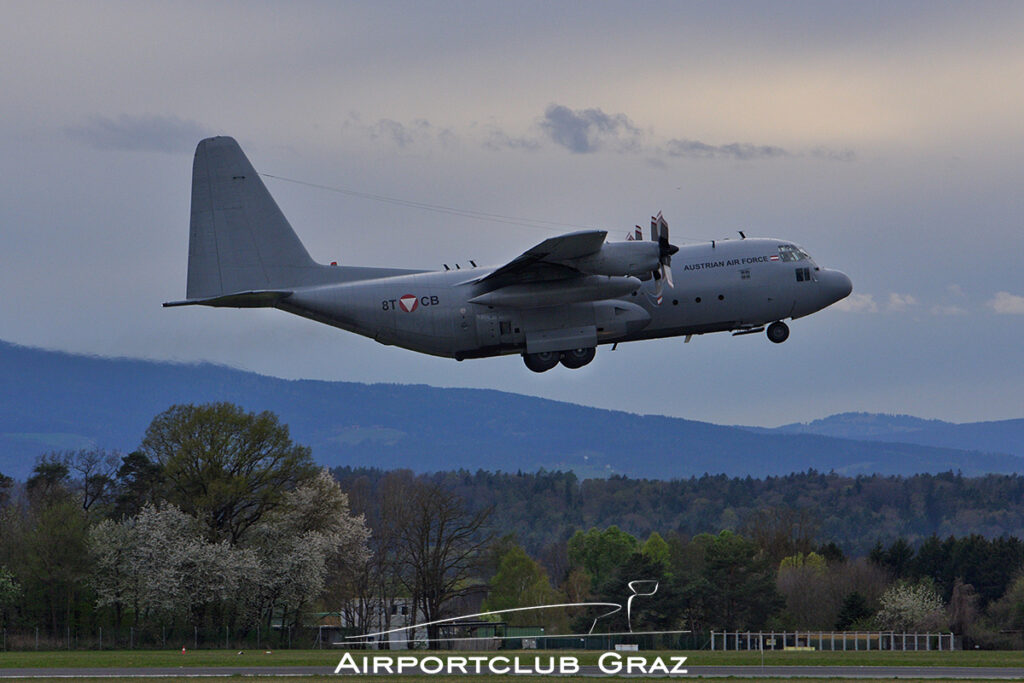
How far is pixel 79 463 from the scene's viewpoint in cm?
10056

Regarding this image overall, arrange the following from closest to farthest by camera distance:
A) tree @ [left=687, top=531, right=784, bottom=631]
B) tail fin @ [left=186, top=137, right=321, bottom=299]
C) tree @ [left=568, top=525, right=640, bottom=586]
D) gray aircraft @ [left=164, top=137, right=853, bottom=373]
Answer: gray aircraft @ [left=164, top=137, right=853, bottom=373] → tail fin @ [left=186, top=137, right=321, bottom=299] → tree @ [left=687, top=531, right=784, bottom=631] → tree @ [left=568, top=525, right=640, bottom=586]

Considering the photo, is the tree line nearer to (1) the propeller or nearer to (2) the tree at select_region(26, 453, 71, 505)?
(2) the tree at select_region(26, 453, 71, 505)

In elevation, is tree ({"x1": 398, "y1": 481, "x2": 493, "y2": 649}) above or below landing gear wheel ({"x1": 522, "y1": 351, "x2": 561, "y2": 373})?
below

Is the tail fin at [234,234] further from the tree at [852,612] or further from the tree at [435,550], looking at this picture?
the tree at [852,612]

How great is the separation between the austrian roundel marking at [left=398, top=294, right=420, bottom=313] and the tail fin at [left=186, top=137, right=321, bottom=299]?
13.8 ft

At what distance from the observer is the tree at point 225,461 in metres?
74.2

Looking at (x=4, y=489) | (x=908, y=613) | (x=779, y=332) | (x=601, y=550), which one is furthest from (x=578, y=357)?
(x=601, y=550)

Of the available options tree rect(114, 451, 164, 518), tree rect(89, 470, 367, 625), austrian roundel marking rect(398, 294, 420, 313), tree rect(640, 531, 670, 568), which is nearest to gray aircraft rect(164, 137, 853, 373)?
austrian roundel marking rect(398, 294, 420, 313)

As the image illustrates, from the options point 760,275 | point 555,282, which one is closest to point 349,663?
point 555,282

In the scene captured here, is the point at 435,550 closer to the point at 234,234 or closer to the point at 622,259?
the point at 234,234

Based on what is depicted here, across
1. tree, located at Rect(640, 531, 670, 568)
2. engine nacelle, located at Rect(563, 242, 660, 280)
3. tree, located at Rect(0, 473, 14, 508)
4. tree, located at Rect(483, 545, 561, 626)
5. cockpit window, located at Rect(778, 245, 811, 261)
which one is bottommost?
tree, located at Rect(483, 545, 561, 626)

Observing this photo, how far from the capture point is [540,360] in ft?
152

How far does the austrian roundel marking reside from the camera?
4559 centimetres
